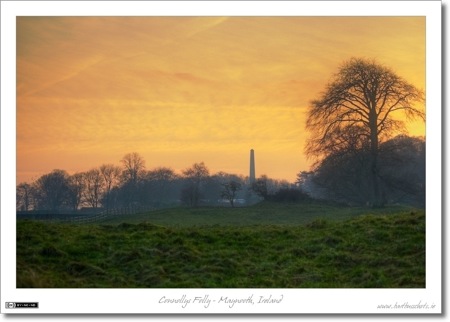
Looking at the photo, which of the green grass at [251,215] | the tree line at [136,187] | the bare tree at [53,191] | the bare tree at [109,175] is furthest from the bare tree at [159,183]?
the bare tree at [53,191]

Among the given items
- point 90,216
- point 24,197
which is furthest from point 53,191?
point 24,197

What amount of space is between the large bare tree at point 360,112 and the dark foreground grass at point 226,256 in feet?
20.4

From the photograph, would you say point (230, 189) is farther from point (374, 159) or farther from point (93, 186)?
point (374, 159)

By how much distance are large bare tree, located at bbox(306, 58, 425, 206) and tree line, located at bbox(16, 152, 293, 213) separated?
158 inches

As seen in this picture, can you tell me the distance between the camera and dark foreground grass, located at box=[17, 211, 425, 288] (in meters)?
19.8

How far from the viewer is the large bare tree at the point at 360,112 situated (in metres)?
28.3

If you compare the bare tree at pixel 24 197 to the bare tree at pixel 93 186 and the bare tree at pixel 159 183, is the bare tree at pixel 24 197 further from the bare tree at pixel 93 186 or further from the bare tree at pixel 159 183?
the bare tree at pixel 159 183

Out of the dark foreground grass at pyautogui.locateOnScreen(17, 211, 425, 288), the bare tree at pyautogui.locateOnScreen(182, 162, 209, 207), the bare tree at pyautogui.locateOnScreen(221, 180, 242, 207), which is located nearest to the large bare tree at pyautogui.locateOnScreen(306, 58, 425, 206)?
the bare tree at pyautogui.locateOnScreen(221, 180, 242, 207)

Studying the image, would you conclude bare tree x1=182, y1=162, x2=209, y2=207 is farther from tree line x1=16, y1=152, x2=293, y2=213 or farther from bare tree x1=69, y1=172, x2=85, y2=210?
bare tree x1=69, y1=172, x2=85, y2=210

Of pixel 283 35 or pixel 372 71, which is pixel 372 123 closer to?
pixel 372 71

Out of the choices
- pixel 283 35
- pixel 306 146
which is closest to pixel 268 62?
pixel 283 35

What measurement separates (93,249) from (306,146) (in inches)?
411

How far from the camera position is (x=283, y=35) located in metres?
23.3
